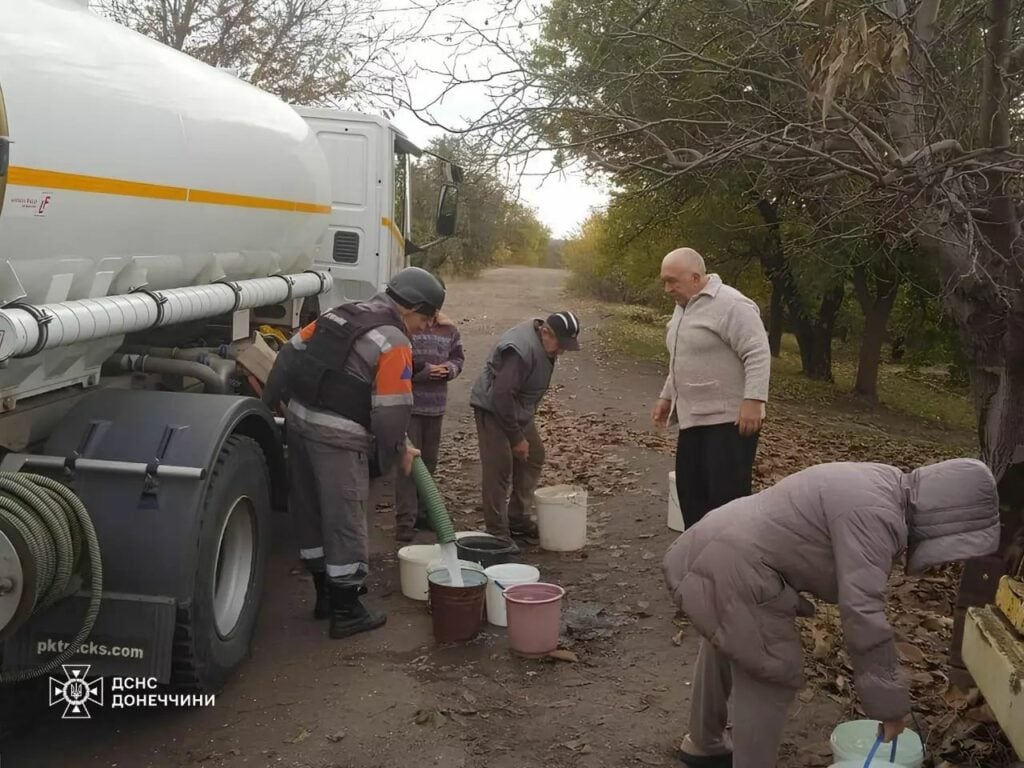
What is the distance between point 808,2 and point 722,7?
4.21 meters

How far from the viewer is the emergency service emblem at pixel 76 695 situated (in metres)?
4.05

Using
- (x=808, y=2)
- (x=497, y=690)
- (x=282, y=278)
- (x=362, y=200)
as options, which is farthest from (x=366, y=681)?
(x=362, y=200)

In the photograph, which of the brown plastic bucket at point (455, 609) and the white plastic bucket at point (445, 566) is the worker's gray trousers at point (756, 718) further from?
the white plastic bucket at point (445, 566)

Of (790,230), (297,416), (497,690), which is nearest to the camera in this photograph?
(497,690)

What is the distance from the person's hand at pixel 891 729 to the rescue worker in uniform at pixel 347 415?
2.57 metres

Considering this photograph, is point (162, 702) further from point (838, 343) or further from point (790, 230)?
point (838, 343)

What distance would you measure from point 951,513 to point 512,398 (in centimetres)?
347

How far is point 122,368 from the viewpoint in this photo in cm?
480

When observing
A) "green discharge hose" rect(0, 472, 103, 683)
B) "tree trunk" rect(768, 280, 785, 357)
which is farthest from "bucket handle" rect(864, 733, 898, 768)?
"tree trunk" rect(768, 280, 785, 357)

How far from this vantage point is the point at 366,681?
14.9 feet

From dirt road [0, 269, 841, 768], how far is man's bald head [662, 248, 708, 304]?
182 cm

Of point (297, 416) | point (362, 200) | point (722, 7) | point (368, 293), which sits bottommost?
point (297, 416)

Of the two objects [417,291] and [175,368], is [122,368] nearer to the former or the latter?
[175,368]

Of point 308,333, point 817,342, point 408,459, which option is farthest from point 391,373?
point 817,342
